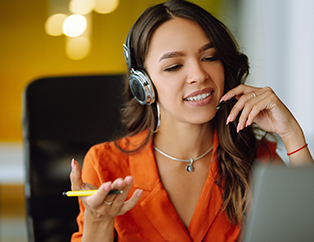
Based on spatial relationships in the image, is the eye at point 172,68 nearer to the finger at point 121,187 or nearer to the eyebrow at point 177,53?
the eyebrow at point 177,53

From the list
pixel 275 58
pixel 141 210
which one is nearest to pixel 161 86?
pixel 141 210

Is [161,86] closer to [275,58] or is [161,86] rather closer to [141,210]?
[141,210]

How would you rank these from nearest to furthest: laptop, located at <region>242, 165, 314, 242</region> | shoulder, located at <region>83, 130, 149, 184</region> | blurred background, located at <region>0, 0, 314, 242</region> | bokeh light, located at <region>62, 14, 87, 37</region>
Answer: laptop, located at <region>242, 165, 314, 242</region>
shoulder, located at <region>83, 130, 149, 184</region>
blurred background, located at <region>0, 0, 314, 242</region>
bokeh light, located at <region>62, 14, 87, 37</region>

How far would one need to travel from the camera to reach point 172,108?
1.20 m

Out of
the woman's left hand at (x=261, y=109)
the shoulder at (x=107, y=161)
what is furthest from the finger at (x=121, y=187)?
the woman's left hand at (x=261, y=109)

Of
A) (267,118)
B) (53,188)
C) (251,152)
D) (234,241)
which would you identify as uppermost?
(267,118)

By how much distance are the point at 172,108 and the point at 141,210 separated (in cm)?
37

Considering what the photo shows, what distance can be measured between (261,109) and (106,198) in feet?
2.01

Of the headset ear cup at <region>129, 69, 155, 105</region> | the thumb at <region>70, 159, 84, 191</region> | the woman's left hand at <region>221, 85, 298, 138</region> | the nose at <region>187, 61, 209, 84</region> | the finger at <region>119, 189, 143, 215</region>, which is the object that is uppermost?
the nose at <region>187, 61, 209, 84</region>

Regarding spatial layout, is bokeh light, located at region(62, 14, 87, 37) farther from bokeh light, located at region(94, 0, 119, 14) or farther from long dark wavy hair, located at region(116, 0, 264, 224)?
long dark wavy hair, located at region(116, 0, 264, 224)

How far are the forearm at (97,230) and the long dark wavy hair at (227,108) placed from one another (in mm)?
375

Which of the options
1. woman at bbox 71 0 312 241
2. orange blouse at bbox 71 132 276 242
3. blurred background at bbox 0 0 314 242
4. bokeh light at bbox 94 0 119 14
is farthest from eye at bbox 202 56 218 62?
bokeh light at bbox 94 0 119 14

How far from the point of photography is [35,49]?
3756 millimetres

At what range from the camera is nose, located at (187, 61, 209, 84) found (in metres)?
1.13
